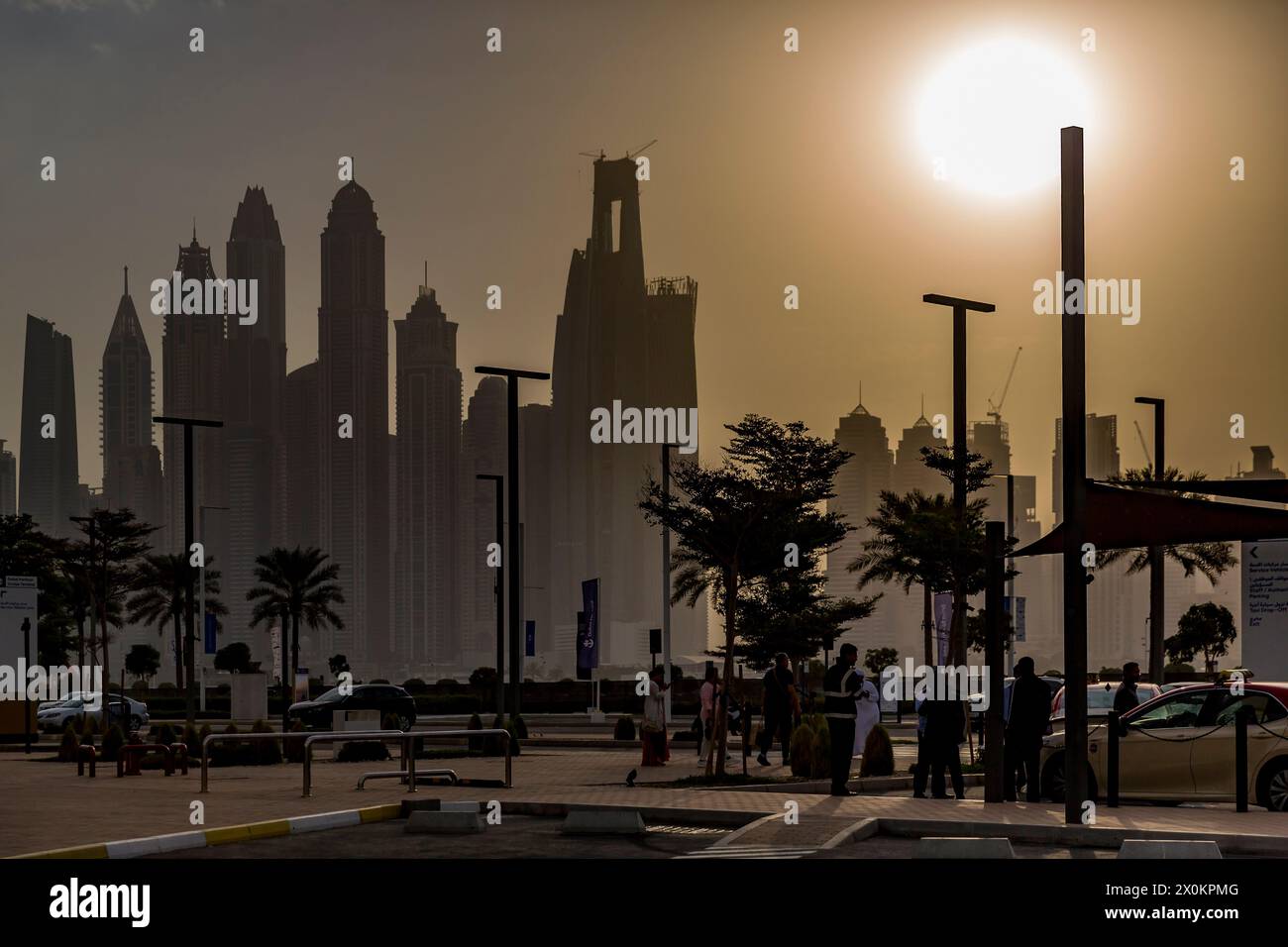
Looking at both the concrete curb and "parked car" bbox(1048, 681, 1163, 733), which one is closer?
the concrete curb

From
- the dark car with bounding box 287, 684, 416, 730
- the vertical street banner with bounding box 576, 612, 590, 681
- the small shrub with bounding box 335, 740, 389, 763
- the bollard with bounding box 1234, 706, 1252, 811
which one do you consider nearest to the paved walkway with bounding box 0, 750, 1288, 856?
the bollard with bounding box 1234, 706, 1252, 811

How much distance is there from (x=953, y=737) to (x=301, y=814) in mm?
7660

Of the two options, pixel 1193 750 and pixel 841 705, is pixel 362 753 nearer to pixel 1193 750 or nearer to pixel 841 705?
pixel 841 705

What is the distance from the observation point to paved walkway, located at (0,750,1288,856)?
50.6 feet

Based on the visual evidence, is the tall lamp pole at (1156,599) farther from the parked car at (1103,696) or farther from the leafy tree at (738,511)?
the parked car at (1103,696)

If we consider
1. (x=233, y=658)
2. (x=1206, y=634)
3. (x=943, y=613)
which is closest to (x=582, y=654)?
(x=943, y=613)

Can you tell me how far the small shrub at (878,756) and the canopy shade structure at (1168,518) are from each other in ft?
24.5

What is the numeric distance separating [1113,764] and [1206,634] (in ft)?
223

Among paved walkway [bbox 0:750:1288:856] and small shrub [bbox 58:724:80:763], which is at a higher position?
paved walkway [bbox 0:750:1288:856]

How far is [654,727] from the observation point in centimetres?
2972

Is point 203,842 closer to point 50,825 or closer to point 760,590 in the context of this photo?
point 50,825

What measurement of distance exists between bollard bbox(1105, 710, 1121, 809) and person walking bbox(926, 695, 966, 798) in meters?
1.83

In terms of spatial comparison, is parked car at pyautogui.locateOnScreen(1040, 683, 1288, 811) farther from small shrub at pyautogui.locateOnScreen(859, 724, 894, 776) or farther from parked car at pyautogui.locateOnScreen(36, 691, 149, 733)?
parked car at pyautogui.locateOnScreen(36, 691, 149, 733)
